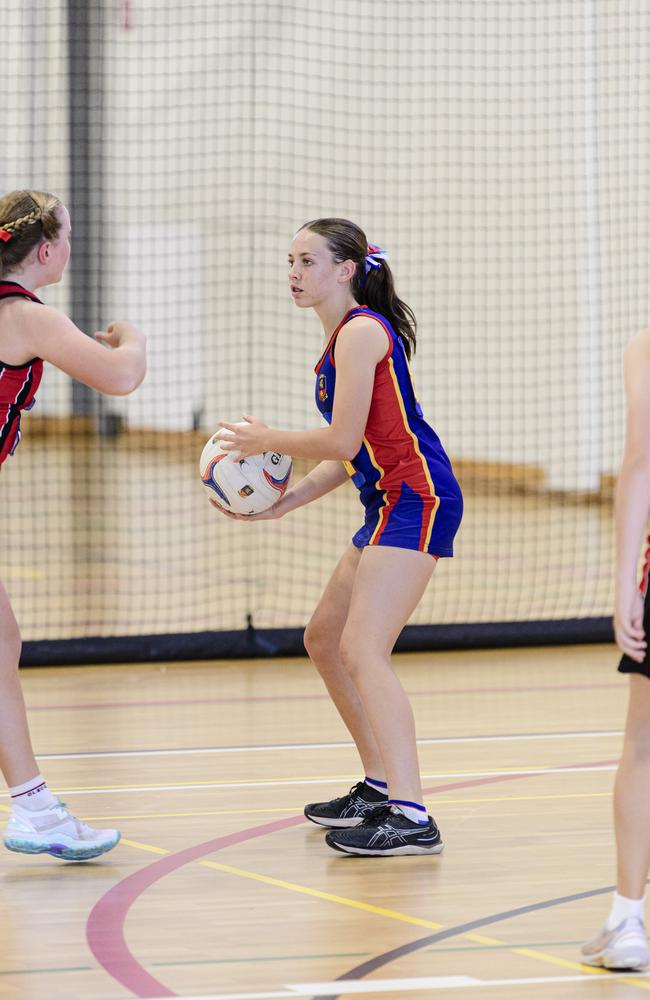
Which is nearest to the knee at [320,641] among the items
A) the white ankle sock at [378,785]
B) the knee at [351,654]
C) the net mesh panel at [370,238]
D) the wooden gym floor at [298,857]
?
the knee at [351,654]

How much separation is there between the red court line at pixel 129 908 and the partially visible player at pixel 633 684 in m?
0.78

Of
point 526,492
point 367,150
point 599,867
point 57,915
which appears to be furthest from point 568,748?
point 367,150

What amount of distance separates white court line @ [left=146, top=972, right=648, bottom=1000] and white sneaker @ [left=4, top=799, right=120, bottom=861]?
0.97 meters

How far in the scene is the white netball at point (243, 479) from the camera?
379cm

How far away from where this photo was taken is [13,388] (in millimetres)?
3420

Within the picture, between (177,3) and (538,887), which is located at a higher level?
(177,3)

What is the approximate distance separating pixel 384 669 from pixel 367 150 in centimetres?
900

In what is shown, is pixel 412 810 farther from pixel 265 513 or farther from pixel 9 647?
pixel 9 647

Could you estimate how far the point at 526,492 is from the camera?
11180mm

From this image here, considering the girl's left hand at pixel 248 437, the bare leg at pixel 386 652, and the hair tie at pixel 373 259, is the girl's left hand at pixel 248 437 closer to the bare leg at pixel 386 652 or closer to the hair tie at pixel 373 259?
the bare leg at pixel 386 652

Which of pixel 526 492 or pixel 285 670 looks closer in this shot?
pixel 285 670

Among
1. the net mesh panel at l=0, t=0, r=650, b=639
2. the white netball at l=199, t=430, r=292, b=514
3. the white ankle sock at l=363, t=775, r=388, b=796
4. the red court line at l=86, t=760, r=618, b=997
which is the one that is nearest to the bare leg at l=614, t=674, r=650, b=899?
the red court line at l=86, t=760, r=618, b=997

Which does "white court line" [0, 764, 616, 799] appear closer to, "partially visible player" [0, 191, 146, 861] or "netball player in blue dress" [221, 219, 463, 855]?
"netball player in blue dress" [221, 219, 463, 855]

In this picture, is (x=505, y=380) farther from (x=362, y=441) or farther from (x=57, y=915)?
(x=57, y=915)
